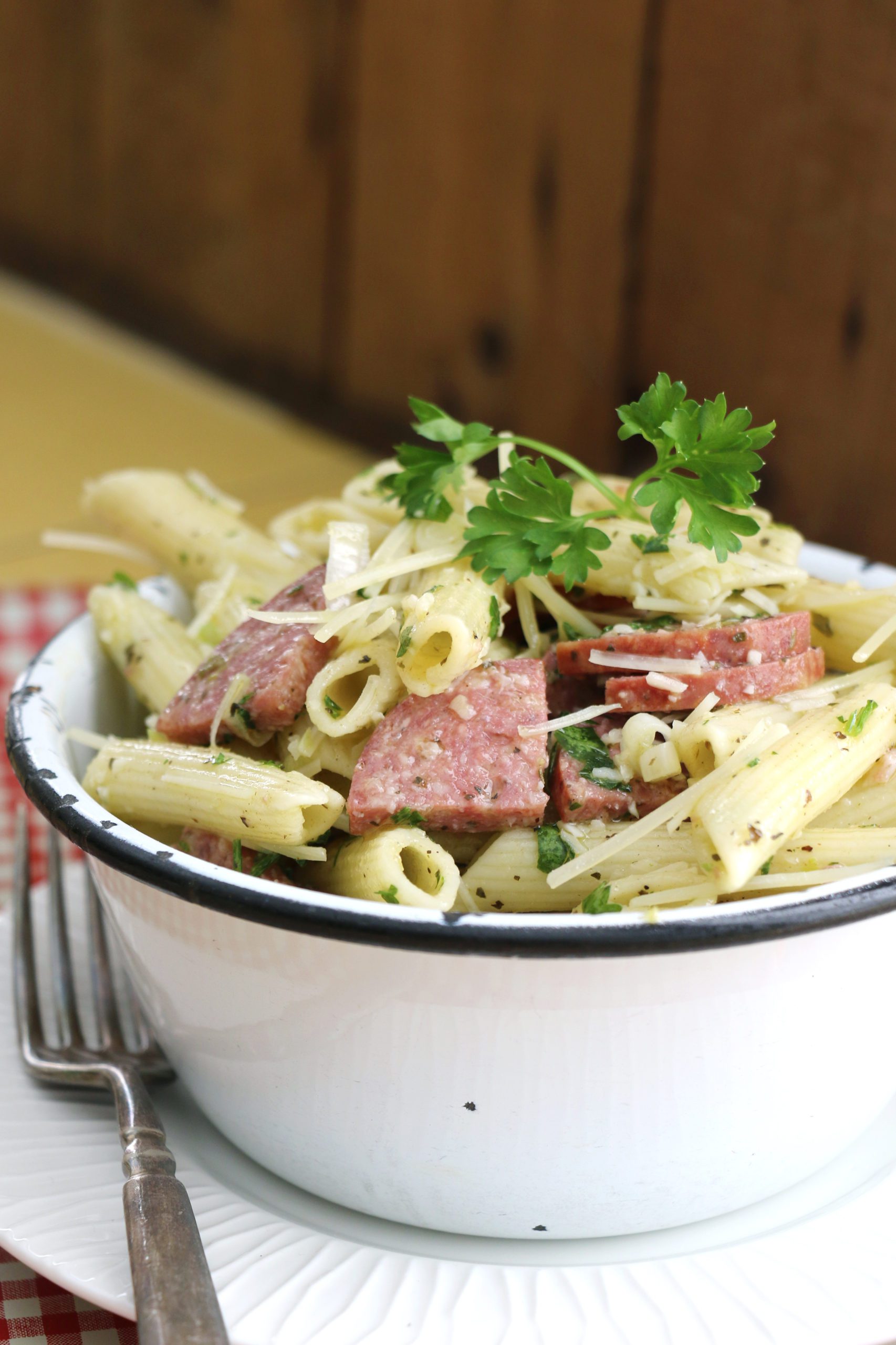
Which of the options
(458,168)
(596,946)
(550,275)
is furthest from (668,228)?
(596,946)

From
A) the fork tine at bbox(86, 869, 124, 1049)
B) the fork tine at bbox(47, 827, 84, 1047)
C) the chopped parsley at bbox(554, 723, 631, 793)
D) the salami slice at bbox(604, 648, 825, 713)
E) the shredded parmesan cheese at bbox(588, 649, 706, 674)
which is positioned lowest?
the fork tine at bbox(86, 869, 124, 1049)

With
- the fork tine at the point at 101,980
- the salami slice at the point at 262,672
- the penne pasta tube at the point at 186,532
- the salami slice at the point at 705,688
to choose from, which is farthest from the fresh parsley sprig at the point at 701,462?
the fork tine at the point at 101,980

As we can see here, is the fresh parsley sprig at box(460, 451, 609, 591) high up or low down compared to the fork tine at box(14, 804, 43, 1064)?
up

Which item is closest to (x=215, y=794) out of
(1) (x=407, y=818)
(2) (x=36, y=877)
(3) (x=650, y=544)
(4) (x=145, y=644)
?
(1) (x=407, y=818)

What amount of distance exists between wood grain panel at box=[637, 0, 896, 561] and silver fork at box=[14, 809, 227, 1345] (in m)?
2.16

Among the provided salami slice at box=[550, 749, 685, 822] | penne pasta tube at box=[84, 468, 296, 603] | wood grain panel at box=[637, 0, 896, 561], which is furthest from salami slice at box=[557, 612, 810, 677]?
wood grain panel at box=[637, 0, 896, 561]

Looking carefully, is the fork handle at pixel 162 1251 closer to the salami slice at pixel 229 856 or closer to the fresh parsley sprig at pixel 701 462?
the salami slice at pixel 229 856

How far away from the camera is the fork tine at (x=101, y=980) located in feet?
5.12

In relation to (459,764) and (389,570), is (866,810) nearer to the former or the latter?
(459,764)

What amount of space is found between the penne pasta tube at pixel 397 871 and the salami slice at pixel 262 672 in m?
0.15

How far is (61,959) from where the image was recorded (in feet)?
5.38

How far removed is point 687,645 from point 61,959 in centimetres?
80

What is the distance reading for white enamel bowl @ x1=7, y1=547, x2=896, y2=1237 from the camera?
111 centimetres

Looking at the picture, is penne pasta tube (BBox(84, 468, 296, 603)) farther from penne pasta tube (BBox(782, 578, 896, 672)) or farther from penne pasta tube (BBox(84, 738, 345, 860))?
penne pasta tube (BBox(782, 578, 896, 672))
